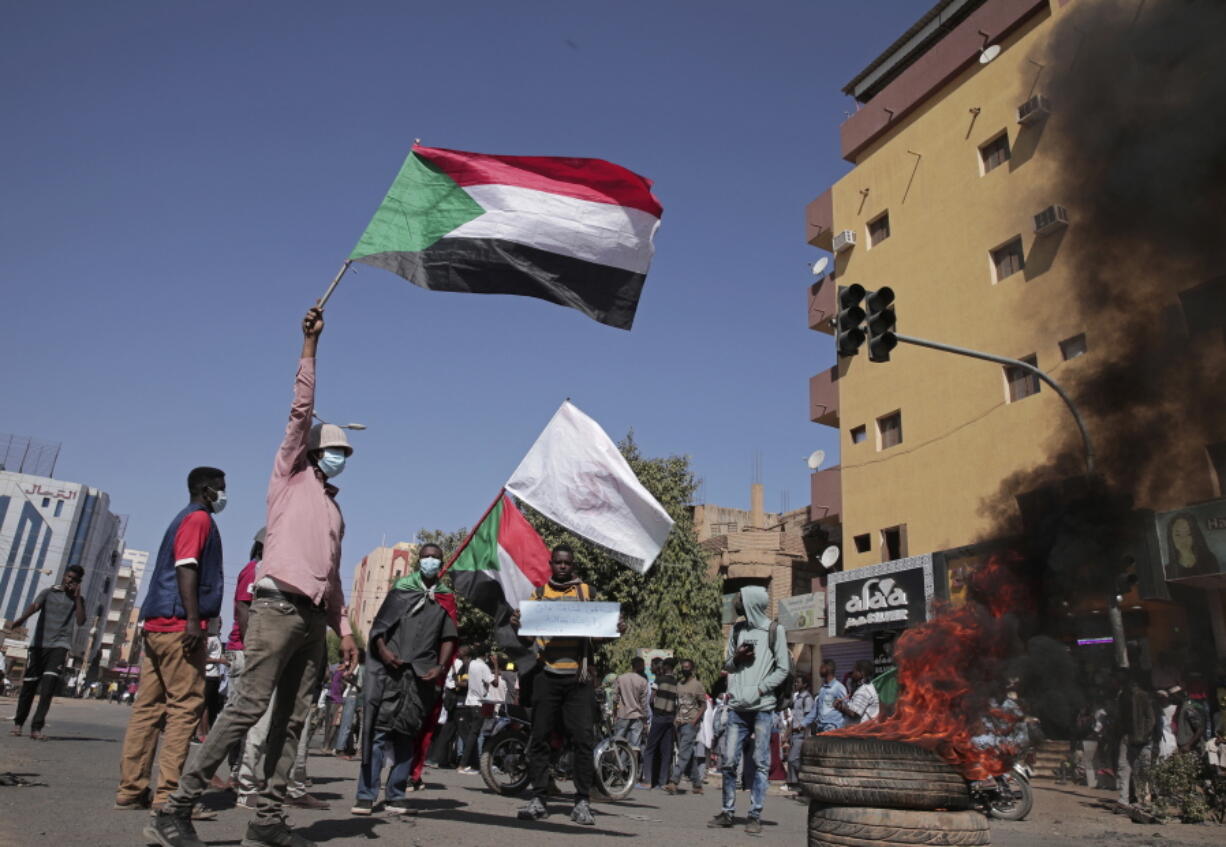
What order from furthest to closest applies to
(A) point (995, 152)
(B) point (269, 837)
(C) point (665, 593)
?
(C) point (665, 593), (A) point (995, 152), (B) point (269, 837)

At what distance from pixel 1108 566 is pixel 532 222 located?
6.56m

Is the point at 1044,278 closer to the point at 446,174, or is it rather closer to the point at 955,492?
the point at 955,492

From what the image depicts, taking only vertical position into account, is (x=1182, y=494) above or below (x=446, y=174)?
below

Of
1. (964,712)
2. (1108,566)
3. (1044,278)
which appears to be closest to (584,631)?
(964,712)

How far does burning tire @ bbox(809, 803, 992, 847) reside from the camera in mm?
4297

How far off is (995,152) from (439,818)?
21435mm

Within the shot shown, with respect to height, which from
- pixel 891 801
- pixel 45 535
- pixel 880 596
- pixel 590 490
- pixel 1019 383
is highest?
pixel 45 535

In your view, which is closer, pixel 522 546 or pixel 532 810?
pixel 532 810

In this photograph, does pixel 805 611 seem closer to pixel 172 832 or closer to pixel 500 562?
pixel 500 562

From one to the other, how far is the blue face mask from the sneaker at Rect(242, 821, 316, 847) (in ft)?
5.66

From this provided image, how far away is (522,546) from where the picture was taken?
10.5 metres

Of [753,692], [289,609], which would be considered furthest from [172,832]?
[753,692]

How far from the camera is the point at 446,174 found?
6824 mm

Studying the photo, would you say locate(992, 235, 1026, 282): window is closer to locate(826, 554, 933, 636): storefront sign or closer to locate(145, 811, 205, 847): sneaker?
locate(826, 554, 933, 636): storefront sign
